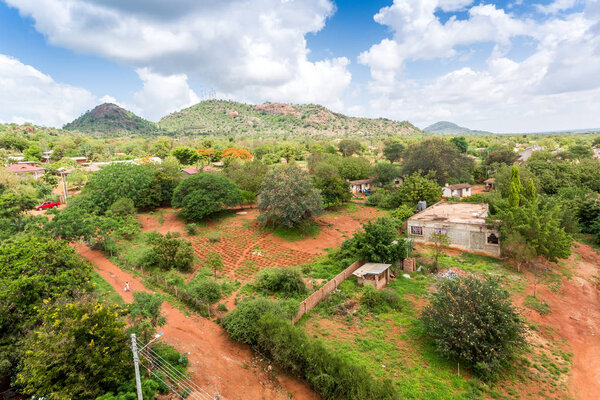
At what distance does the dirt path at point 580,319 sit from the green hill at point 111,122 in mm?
166782

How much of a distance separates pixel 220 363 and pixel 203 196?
19.7 m

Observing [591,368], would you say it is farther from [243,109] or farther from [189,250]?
[243,109]

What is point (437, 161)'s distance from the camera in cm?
4397

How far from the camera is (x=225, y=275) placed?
1961cm

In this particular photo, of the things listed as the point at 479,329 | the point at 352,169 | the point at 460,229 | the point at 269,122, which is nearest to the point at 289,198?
the point at 460,229

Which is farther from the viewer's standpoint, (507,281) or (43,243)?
(507,281)

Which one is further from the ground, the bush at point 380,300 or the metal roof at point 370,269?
the metal roof at point 370,269

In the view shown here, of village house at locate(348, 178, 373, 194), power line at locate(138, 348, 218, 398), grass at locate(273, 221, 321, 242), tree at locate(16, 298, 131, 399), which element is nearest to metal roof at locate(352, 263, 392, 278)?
grass at locate(273, 221, 321, 242)

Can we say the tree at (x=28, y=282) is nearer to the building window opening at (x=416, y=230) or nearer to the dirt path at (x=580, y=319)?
the dirt path at (x=580, y=319)

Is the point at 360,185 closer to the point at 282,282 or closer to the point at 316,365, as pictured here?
the point at 282,282

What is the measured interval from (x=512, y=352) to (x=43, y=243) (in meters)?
21.3

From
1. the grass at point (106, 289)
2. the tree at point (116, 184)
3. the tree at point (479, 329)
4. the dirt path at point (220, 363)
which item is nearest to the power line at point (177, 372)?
the dirt path at point (220, 363)

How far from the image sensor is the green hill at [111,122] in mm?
151000

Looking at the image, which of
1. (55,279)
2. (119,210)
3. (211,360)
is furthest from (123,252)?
(211,360)
